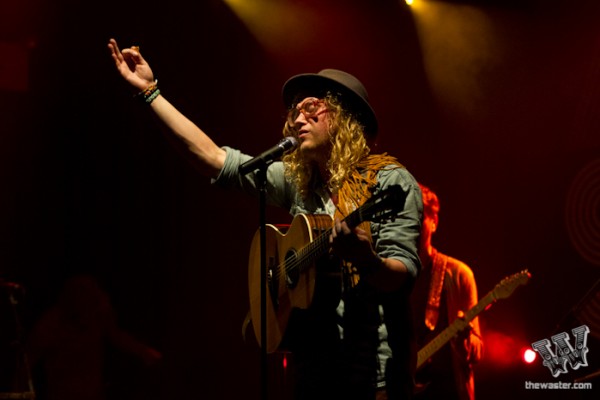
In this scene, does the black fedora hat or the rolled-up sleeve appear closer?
the rolled-up sleeve

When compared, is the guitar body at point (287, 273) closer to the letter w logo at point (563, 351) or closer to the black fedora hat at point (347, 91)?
the black fedora hat at point (347, 91)

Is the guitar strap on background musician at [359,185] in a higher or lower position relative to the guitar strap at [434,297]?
lower

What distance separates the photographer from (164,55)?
21.0ft

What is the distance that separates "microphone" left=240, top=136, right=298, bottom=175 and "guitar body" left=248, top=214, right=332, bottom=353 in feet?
0.78

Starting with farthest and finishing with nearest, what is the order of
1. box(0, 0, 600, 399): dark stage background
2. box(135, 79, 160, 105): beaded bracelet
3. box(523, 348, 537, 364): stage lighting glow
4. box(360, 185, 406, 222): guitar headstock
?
box(0, 0, 600, 399): dark stage background < box(523, 348, 537, 364): stage lighting glow < box(135, 79, 160, 105): beaded bracelet < box(360, 185, 406, 222): guitar headstock

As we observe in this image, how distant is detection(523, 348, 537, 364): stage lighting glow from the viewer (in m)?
5.70

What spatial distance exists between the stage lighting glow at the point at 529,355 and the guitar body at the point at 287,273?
386cm

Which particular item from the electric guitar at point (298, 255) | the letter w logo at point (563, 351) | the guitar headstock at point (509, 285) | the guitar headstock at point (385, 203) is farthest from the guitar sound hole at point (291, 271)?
the letter w logo at point (563, 351)

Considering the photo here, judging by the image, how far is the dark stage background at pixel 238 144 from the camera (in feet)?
19.2

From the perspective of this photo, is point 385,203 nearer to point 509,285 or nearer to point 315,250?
point 315,250

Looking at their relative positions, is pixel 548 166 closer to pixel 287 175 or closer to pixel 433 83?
pixel 433 83

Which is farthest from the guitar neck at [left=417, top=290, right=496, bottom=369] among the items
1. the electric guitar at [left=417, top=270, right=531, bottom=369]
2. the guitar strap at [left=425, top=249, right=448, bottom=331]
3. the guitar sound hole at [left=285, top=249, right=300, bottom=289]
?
the guitar sound hole at [left=285, top=249, right=300, bottom=289]

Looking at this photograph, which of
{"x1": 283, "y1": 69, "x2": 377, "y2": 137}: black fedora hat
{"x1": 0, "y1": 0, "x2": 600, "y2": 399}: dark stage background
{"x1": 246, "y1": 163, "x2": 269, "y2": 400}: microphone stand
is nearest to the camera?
{"x1": 246, "y1": 163, "x2": 269, "y2": 400}: microphone stand

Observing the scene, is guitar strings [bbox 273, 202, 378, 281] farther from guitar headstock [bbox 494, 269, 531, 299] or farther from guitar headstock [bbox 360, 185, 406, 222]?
guitar headstock [bbox 494, 269, 531, 299]
